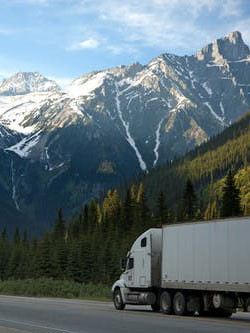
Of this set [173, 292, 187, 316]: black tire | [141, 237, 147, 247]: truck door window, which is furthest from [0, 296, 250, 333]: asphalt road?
[141, 237, 147, 247]: truck door window

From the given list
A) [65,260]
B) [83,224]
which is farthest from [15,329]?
[83,224]

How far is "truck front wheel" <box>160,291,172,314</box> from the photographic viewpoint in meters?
31.8

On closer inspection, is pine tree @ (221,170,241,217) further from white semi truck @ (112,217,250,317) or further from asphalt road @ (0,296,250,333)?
asphalt road @ (0,296,250,333)

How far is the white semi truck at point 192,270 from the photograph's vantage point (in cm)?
2733

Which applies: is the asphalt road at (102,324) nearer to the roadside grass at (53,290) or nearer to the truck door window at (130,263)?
the truck door window at (130,263)

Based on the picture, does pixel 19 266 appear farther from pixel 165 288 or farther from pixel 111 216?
pixel 165 288

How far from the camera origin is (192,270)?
1193 inches

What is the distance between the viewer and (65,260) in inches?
4272

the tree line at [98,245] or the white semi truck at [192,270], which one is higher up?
the tree line at [98,245]

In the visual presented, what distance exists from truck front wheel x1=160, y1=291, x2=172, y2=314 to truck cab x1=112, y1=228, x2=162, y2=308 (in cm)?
174

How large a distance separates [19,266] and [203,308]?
98.8 meters

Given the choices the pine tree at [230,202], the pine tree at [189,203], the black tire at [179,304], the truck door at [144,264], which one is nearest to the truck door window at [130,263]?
the truck door at [144,264]

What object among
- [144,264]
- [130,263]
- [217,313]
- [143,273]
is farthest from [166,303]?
[130,263]

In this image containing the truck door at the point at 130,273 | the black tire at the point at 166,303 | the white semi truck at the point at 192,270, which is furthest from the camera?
the truck door at the point at 130,273
